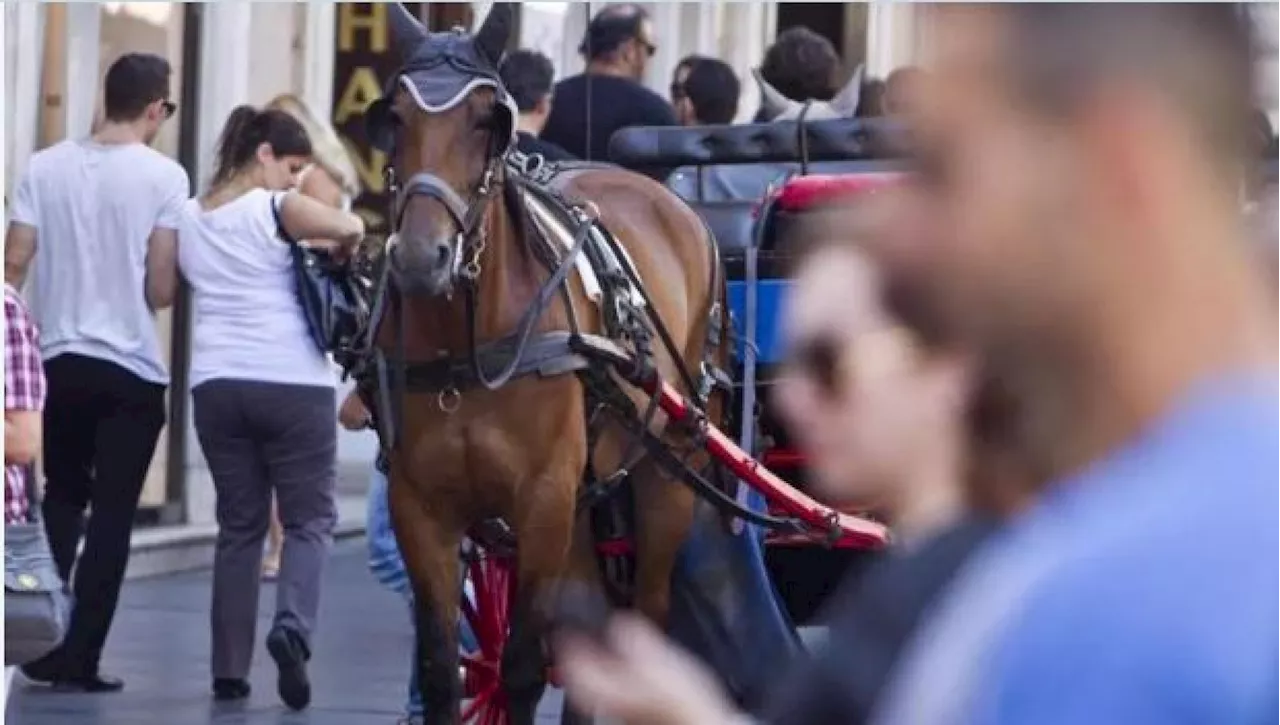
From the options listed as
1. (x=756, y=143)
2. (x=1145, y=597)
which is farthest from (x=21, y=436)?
(x=1145, y=597)

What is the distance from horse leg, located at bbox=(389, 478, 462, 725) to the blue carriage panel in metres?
1.45

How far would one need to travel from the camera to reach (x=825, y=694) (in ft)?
5.18

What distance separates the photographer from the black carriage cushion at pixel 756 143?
→ 9.03 metres

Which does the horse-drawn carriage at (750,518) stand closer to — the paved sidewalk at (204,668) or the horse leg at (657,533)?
the horse leg at (657,533)

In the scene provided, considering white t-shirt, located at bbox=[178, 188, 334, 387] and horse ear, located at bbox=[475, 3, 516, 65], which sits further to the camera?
white t-shirt, located at bbox=[178, 188, 334, 387]

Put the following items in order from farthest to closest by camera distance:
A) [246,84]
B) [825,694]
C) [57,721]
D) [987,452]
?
1. [246,84]
2. [57,721]
3. [825,694]
4. [987,452]

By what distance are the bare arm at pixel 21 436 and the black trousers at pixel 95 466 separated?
Answer: 2771 mm

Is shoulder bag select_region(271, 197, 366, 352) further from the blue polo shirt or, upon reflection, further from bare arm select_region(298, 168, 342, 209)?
the blue polo shirt

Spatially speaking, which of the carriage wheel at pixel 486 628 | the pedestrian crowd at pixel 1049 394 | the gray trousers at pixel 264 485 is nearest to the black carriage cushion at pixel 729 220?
the gray trousers at pixel 264 485

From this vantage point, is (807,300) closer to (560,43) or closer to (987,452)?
(987,452)

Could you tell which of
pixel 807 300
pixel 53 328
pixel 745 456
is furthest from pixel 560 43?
pixel 807 300

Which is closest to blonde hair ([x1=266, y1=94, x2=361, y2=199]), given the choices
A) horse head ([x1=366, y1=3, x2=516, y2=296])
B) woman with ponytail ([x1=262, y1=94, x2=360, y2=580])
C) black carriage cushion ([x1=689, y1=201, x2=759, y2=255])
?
woman with ponytail ([x1=262, y1=94, x2=360, y2=580])

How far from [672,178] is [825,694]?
766cm

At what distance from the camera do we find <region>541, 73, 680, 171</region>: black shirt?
1080 cm
